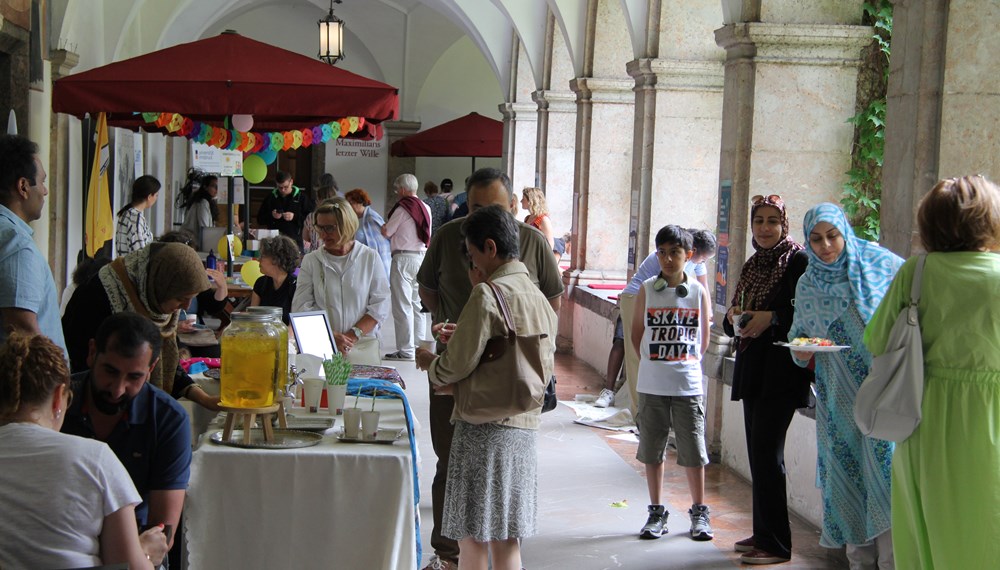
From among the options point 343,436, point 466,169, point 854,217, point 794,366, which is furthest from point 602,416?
point 466,169

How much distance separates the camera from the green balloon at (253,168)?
33.6 ft

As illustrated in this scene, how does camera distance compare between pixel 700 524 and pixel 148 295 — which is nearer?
pixel 148 295

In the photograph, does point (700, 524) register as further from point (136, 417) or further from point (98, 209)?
point (98, 209)

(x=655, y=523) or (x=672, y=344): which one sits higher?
(x=672, y=344)

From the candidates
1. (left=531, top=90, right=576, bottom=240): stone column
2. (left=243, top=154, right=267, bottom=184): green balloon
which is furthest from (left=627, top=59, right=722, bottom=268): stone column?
(left=531, top=90, right=576, bottom=240): stone column

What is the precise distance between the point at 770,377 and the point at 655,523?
0.98 meters

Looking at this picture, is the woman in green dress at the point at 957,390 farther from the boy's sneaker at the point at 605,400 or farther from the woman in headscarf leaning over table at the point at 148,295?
the boy's sneaker at the point at 605,400

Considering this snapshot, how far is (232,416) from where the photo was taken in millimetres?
3678

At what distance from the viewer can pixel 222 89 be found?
20.7 ft

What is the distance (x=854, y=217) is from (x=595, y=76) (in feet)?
15.0

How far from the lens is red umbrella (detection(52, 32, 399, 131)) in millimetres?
6277

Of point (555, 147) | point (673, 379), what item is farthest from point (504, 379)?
point (555, 147)

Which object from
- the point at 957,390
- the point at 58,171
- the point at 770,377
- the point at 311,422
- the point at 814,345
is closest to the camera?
the point at 957,390

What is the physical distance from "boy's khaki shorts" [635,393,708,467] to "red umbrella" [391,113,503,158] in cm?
1406
